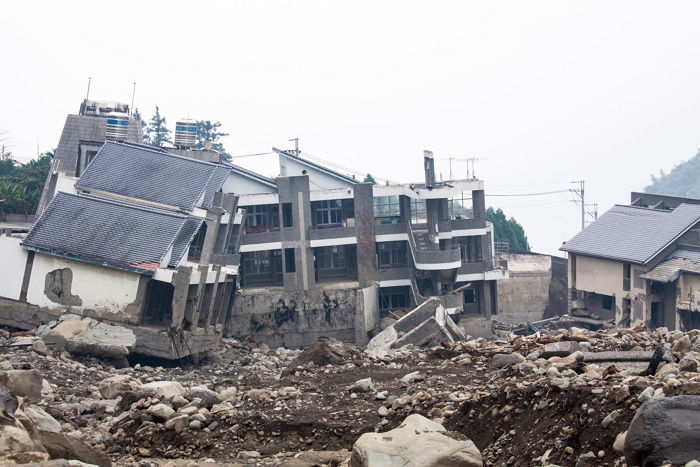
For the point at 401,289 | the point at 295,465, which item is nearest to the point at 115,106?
the point at 401,289

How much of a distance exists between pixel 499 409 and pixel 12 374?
7.44m

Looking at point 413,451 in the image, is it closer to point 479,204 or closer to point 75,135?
point 479,204

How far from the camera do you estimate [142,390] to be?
675 inches

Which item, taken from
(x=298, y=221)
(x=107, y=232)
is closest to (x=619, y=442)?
(x=107, y=232)

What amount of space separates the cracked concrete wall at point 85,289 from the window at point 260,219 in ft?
39.0

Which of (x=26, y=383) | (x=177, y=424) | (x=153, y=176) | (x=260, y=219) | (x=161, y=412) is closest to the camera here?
(x=177, y=424)

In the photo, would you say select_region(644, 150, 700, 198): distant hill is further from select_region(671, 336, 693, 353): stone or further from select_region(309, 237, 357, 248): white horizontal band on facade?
select_region(671, 336, 693, 353): stone

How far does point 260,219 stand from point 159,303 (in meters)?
10.8

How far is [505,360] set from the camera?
1708 centimetres

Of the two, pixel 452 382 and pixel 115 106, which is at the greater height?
pixel 115 106

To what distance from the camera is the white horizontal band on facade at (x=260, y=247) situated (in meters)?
37.8

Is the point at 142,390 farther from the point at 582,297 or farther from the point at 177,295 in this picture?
the point at 582,297

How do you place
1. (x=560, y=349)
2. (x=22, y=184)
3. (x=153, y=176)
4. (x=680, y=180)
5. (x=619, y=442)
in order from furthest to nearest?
(x=680, y=180)
(x=22, y=184)
(x=153, y=176)
(x=560, y=349)
(x=619, y=442)

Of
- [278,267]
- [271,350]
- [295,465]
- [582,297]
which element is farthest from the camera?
[582,297]
